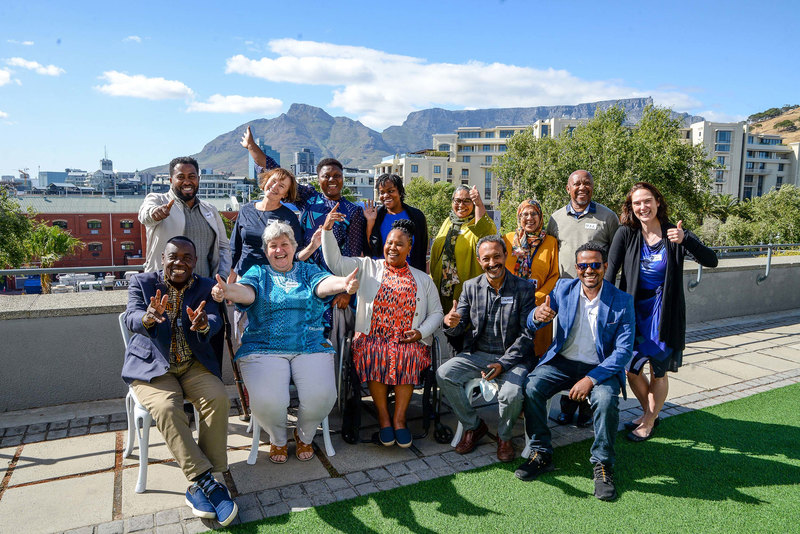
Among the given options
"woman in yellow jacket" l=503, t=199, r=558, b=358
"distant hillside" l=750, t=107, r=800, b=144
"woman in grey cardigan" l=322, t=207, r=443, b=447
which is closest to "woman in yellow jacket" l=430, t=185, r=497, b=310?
"woman in yellow jacket" l=503, t=199, r=558, b=358

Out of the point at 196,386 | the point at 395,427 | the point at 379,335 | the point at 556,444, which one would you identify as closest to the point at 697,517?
the point at 556,444

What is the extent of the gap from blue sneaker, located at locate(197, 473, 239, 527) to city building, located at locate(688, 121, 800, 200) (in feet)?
302

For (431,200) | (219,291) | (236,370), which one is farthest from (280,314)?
(431,200)

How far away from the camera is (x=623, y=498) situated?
117 inches

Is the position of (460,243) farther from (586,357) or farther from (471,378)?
(586,357)

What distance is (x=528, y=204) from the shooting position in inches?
158

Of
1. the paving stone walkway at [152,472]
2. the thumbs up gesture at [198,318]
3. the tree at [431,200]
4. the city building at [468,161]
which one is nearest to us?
the paving stone walkway at [152,472]

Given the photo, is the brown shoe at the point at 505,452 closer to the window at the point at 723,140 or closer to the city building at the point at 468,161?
the city building at the point at 468,161

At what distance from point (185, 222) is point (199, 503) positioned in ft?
6.50

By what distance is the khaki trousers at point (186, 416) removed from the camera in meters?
2.76

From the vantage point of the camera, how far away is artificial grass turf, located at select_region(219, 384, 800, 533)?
268cm

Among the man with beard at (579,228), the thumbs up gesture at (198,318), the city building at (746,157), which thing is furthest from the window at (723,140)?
the thumbs up gesture at (198,318)

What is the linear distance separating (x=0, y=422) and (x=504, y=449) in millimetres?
3765

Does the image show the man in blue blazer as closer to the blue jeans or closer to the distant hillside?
the blue jeans
